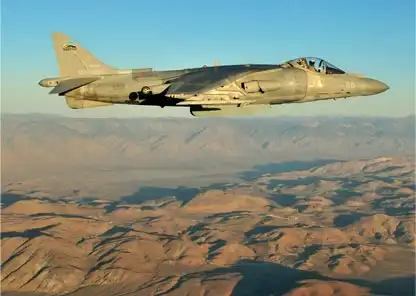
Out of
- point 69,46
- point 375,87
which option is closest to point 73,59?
point 69,46

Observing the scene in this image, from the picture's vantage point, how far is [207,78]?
24.8m

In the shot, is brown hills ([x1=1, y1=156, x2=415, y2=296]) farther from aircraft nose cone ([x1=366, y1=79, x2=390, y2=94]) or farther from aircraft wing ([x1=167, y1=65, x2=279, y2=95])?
aircraft wing ([x1=167, y1=65, x2=279, y2=95])

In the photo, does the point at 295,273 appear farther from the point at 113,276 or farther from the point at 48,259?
the point at 48,259

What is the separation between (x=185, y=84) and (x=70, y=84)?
6841mm

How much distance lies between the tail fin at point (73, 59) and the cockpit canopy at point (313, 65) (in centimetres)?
1161

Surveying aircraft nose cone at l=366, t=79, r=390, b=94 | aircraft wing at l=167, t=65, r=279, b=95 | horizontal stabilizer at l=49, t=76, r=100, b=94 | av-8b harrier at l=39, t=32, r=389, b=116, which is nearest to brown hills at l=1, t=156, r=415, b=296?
aircraft nose cone at l=366, t=79, r=390, b=94

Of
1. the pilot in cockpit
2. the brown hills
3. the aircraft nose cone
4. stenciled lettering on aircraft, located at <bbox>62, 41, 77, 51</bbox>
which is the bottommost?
the brown hills

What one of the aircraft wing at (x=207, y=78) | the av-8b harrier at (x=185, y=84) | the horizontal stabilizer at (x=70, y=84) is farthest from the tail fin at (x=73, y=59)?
the aircraft wing at (x=207, y=78)

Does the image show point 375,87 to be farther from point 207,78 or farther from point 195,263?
point 195,263

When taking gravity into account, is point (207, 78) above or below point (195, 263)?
above

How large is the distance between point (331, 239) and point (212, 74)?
182 meters

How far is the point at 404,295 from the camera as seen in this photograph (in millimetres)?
135000

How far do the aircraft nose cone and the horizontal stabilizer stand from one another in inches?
702

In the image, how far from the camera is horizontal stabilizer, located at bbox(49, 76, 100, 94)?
24377 millimetres
